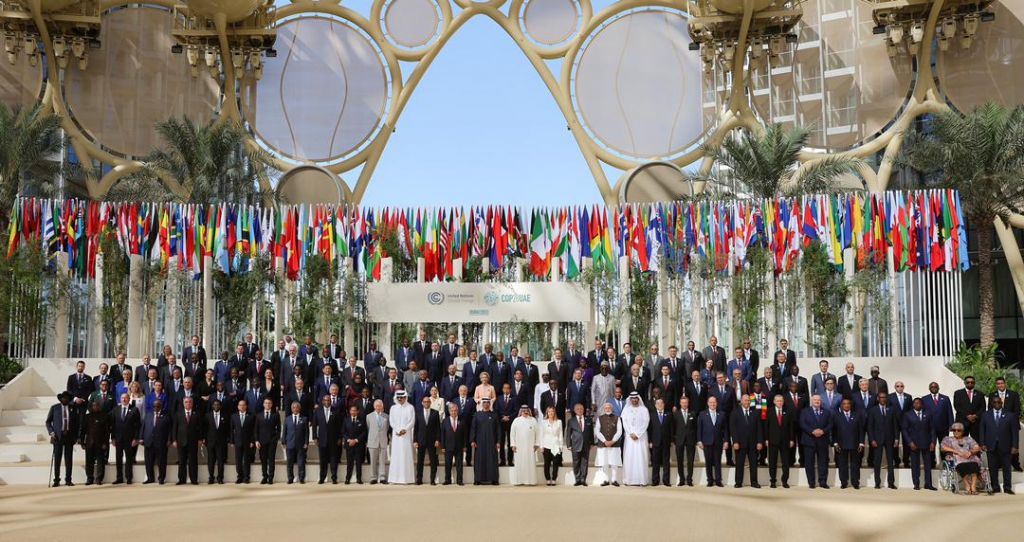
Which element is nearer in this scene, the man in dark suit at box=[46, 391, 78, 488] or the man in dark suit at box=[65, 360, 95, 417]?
the man in dark suit at box=[46, 391, 78, 488]

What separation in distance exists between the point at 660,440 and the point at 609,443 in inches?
27.4

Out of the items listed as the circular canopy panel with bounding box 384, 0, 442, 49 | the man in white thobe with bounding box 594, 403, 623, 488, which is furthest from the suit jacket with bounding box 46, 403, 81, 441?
the circular canopy panel with bounding box 384, 0, 442, 49

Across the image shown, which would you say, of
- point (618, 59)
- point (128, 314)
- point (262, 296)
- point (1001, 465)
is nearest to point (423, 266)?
point (262, 296)

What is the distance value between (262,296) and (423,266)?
3.35m

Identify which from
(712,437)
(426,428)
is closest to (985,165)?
(712,437)

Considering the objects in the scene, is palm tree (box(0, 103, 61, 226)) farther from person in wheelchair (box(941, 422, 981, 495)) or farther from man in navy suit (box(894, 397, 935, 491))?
person in wheelchair (box(941, 422, 981, 495))

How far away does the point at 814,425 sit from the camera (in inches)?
552

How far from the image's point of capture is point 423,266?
71.7 ft

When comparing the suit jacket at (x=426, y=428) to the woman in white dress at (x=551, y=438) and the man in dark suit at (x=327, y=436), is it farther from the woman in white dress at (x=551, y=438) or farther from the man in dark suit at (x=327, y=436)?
the woman in white dress at (x=551, y=438)

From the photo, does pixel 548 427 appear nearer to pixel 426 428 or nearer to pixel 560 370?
pixel 426 428

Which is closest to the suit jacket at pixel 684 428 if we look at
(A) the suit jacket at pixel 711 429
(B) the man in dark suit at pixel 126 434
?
(A) the suit jacket at pixel 711 429

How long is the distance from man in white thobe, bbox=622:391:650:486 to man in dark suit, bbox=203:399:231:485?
5499 millimetres

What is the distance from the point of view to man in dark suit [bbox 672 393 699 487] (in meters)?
14.3

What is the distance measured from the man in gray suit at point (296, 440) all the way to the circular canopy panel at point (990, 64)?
2234 centimetres
